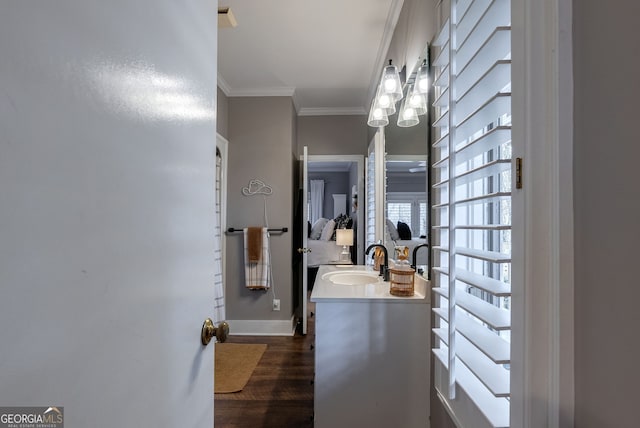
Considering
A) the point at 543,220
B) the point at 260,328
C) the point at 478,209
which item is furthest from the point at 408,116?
the point at 260,328

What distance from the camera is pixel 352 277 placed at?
218cm

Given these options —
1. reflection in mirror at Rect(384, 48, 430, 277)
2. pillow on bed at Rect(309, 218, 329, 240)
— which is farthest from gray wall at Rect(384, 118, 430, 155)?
pillow on bed at Rect(309, 218, 329, 240)

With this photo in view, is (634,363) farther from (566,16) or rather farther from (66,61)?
(66,61)

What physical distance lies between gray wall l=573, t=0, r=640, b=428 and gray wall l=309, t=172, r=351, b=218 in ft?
22.5

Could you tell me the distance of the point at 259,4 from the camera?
1.96 metres

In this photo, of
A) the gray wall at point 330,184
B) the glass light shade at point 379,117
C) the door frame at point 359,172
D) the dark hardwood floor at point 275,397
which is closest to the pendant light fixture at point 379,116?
the glass light shade at point 379,117

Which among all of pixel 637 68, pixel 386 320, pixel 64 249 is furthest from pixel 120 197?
pixel 386 320

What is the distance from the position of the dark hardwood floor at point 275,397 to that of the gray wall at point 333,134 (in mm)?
2350

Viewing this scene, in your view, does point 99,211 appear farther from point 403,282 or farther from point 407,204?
point 407,204

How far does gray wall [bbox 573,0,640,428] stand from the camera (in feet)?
1.35

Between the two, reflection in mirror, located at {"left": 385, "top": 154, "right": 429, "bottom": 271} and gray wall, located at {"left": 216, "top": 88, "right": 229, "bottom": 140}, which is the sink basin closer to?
reflection in mirror, located at {"left": 385, "top": 154, "right": 429, "bottom": 271}

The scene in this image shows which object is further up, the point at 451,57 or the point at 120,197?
the point at 451,57

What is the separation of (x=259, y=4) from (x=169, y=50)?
1.78 metres

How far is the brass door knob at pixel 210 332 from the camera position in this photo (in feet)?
2.32
